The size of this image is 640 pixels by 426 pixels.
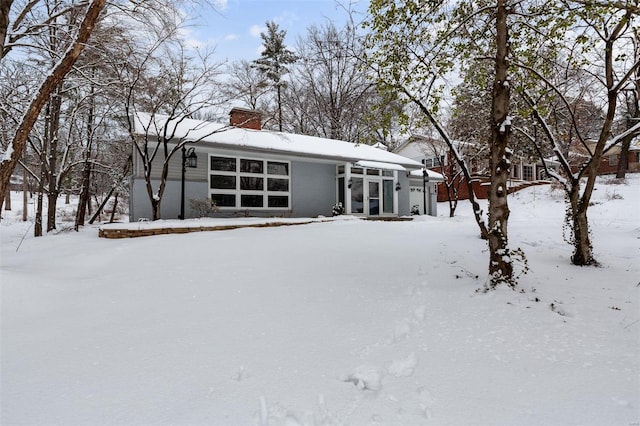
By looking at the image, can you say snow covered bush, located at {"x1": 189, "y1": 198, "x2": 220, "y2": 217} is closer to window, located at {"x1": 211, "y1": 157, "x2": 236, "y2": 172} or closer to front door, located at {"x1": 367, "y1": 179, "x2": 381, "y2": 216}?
window, located at {"x1": 211, "y1": 157, "x2": 236, "y2": 172}

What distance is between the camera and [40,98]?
448 cm

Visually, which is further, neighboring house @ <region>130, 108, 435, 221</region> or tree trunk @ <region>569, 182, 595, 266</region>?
neighboring house @ <region>130, 108, 435, 221</region>

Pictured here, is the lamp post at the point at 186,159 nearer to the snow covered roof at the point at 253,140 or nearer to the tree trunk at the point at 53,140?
the snow covered roof at the point at 253,140

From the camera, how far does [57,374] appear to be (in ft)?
6.63

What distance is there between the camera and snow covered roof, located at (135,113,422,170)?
9.43 m

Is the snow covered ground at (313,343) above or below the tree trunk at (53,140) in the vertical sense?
below

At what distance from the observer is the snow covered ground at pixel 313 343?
5.81ft

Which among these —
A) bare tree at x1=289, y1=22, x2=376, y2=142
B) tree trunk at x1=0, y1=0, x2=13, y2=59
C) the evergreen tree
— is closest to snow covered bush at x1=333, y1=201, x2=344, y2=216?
bare tree at x1=289, y1=22, x2=376, y2=142

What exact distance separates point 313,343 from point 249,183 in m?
9.07

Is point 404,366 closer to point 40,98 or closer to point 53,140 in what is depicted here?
point 40,98

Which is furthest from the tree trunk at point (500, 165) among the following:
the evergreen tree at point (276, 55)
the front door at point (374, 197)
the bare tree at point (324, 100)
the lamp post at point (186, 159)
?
the evergreen tree at point (276, 55)

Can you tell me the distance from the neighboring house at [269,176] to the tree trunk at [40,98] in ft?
12.9

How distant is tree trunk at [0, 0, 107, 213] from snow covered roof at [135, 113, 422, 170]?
363cm

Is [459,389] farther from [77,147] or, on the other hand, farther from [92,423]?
[77,147]
